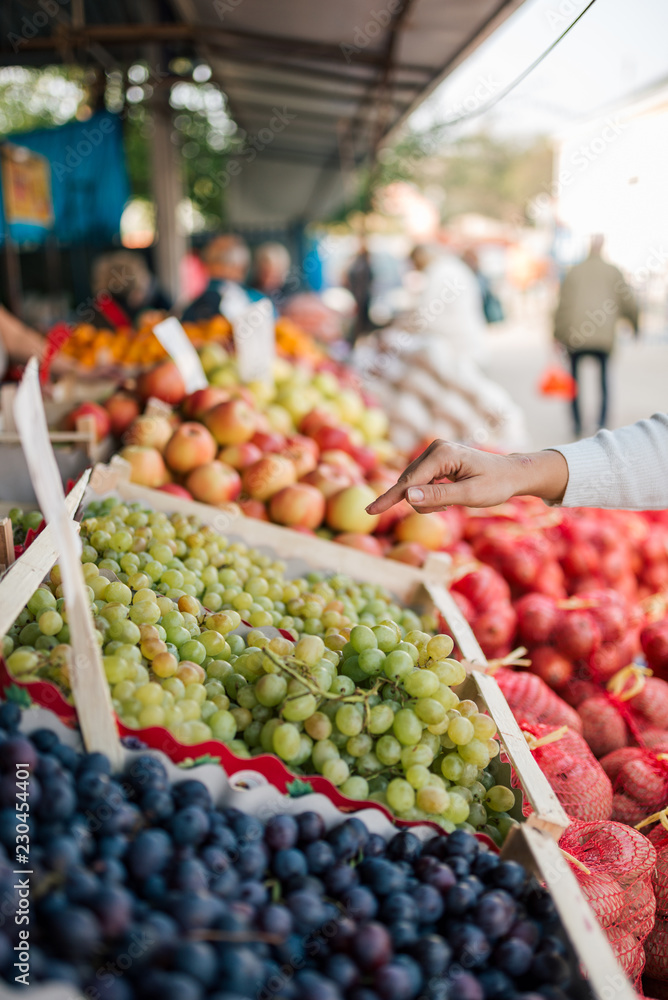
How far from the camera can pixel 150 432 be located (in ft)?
8.38

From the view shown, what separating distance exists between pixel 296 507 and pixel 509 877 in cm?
157

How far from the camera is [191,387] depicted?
2947 mm

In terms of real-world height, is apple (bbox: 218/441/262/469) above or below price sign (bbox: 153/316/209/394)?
below

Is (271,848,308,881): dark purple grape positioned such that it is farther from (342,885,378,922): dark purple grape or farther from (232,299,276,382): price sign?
(232,299,276,382): price sign

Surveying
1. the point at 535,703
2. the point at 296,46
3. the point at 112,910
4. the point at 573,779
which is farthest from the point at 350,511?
the point at 296,46

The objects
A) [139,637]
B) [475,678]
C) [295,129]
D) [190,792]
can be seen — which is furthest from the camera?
[295,129]

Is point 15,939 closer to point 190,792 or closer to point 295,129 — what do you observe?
point 190,792

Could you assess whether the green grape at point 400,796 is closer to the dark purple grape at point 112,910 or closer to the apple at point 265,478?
the dark purple grape at point 112,910

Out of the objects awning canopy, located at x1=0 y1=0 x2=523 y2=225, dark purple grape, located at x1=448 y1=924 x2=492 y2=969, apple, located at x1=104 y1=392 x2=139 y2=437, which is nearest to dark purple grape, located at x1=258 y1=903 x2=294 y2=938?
dark purple grape, located at x1=448 y1=924 x2=492 y2=969

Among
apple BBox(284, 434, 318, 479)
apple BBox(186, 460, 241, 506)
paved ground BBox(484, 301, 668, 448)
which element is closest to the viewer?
apple BBox(186, 460, 241, 506)

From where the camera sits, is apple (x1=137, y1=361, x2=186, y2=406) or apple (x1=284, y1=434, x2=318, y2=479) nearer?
apple (x1=284, y1=434, x2=318, y2=479)

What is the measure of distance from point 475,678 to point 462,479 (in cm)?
43

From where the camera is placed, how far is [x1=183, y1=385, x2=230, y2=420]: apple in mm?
2781

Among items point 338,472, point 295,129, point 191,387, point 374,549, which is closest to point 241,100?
point 295,129
